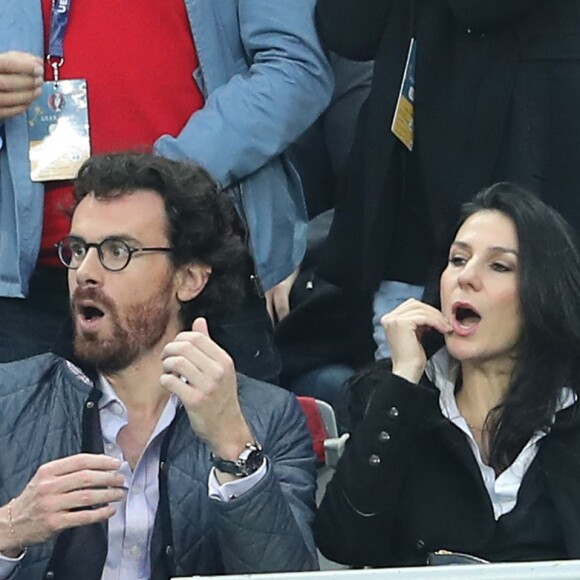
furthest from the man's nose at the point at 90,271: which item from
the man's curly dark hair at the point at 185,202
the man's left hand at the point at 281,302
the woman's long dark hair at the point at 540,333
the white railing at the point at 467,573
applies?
the white railing at the point at 467,573

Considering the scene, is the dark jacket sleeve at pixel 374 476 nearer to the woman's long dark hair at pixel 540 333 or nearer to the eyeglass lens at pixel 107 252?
the woman's long dark hair at pixel 540 333

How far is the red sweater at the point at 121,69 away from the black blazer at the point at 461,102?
0.38m

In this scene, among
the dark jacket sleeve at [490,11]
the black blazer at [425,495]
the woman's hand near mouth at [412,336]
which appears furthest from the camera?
the dark jacket sleeve at [490,11]

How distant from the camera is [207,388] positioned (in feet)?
9.71

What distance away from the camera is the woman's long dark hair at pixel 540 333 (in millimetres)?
3211

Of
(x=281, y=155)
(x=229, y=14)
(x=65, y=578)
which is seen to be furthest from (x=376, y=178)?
(x=65, y=578)

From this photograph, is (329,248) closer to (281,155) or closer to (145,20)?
(281,155)

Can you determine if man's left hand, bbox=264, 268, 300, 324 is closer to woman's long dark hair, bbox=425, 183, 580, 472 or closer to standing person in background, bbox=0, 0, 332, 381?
standing person in background, bbox=0, 0, 332, 381

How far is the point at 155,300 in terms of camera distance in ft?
11.0

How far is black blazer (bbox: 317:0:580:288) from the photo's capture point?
353 centimetres

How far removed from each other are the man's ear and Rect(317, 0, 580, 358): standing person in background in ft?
1.53

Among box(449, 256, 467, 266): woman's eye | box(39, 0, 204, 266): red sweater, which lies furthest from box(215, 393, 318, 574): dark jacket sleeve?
box(39, 0, 204, 266): red sweater

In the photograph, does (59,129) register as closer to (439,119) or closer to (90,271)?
(90,271)

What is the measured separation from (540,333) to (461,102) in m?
0.61
